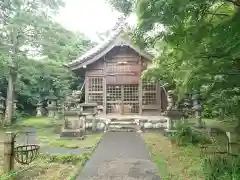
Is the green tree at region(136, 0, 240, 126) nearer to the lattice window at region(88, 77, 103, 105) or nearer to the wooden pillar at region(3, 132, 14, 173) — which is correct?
the wooden pillar at region(3, 132, 14, 173)

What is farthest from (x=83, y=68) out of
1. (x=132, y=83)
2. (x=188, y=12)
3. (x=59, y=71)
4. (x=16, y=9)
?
(x=188, y=12)

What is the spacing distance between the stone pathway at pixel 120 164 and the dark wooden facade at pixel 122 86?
7.06 m

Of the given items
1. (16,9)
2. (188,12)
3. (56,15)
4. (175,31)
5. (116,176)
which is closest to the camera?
(188,12)

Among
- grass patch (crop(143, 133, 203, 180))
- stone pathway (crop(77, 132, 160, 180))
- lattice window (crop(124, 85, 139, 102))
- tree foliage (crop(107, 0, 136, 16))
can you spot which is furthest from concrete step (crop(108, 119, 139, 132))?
tree foliage (crop(107, 0, 136, 16))

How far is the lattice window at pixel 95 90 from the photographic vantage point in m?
15.5

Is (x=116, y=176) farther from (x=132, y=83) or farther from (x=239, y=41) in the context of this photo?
(x=132, y=83)

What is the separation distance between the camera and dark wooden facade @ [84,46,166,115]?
15227mm

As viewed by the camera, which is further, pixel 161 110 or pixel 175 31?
pixel 161 110

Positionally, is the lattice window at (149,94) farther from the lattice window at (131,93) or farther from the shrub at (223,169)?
the shrub at (223,169)

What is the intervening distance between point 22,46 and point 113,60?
5557 mm

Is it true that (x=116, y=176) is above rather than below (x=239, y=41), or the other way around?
below

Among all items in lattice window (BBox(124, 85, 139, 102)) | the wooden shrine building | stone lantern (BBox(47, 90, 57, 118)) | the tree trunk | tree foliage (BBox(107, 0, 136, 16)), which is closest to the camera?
the tree trunk

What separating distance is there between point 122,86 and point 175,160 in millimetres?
9433

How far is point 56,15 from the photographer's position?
13898 millimetres
